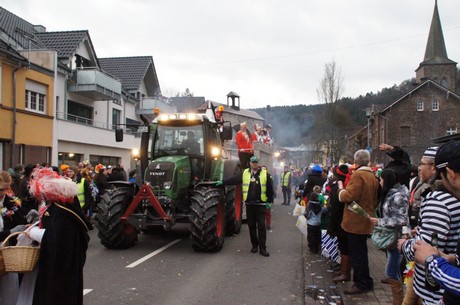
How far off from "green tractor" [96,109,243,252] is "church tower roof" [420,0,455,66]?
59847 mm

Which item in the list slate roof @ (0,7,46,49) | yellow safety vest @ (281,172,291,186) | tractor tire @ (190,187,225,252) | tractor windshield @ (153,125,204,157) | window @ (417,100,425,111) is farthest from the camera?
window @ (417,100,425,111)

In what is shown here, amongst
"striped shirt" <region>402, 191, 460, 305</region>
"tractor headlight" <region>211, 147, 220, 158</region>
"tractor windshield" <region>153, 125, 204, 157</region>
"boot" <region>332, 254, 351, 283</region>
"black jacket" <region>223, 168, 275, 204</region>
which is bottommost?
"boot" <region>332, 254, 351, 283</region>

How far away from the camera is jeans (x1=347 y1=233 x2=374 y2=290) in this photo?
17.3 feet

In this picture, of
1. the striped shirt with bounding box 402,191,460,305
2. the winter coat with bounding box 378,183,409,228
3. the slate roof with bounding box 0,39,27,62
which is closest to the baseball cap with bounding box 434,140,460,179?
the striped shirt with bounding box 402,191,460,305

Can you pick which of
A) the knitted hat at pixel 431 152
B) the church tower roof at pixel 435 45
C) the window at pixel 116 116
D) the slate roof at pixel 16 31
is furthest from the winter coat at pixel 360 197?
the church tower roof at pixel 435 45

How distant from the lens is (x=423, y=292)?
2.70 meters

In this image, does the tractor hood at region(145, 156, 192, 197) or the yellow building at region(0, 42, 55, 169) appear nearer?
the tractor hood at region(145, 156, 192, 197)

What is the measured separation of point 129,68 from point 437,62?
47680mm

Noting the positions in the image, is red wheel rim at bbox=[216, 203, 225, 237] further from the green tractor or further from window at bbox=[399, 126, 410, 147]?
window at bbox=[399, 126, 410, 147]

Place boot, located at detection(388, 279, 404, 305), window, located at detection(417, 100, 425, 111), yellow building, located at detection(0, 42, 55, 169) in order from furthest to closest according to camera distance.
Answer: window, located at detection(417, 100, 425, 111) → yellow building, located at detection(0, 42, 55, 169) → boot, located at detection(388, 279, 404, 305)

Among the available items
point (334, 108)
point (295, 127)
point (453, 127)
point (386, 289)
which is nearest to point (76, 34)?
point (334, 108)

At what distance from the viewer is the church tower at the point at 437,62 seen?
195ft

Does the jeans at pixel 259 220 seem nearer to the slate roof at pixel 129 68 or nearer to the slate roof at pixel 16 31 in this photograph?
the slate roof at pixel 16 31

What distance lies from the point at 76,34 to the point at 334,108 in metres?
20.4
